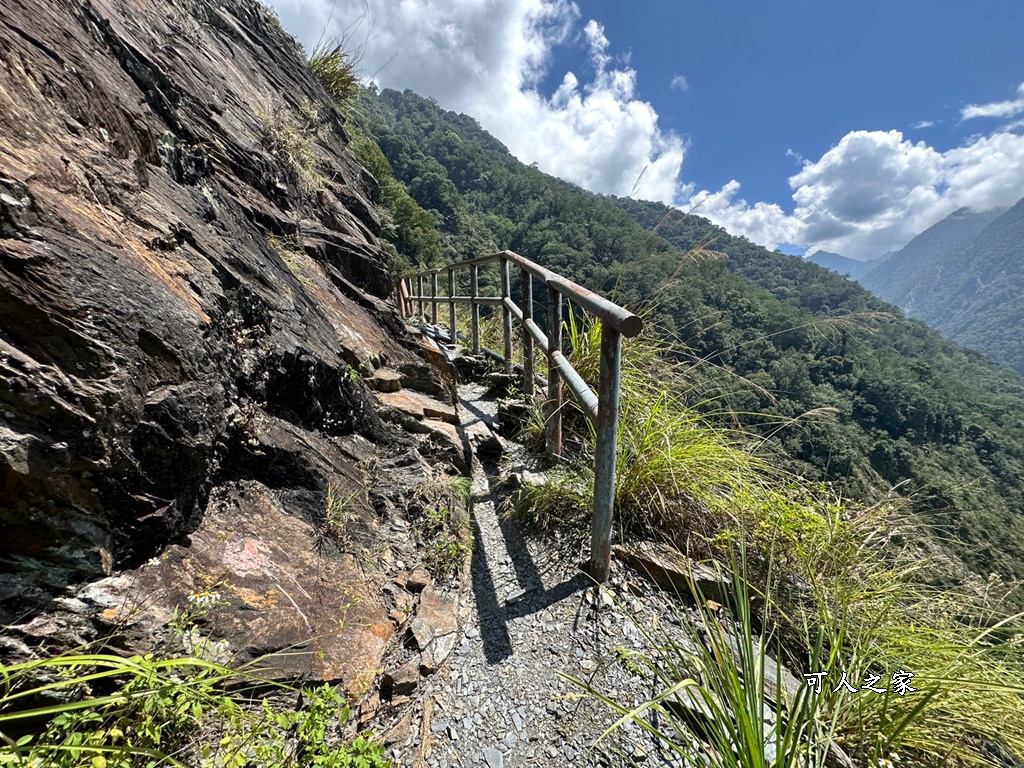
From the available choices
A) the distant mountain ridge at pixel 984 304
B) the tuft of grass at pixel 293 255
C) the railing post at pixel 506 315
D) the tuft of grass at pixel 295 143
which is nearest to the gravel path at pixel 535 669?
the railing post at pixel 506 315

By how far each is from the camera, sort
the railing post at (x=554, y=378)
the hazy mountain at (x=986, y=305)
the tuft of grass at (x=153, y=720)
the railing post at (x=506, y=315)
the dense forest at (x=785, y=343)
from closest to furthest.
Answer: the tuft of grass at (x=153, y=720), the railing post at (x=554, y=378), the dense forest at (x=785, y=343), the railing post at (x=506, y=315), the hazy mountain at (x=986, y=305)

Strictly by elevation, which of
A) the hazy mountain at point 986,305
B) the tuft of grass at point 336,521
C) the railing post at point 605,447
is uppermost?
the hazy mountain at point 986,305

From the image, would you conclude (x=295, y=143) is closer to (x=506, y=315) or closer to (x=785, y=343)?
(x=506, y=315)

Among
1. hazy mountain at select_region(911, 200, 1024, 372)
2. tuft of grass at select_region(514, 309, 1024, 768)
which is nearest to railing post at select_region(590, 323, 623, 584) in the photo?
tuft of grass at select_region(514, 309, 1024, 768)

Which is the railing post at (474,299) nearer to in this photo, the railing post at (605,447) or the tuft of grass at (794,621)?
the tuft of grass at (794,621)

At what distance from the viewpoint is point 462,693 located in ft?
5.21

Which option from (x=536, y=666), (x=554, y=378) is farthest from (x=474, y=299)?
(x=536, y=666)

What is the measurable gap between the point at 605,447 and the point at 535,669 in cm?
90

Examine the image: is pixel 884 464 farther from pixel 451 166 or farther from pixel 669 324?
pixel 451 166

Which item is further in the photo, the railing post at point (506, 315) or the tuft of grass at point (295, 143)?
the tuft of grass at point (295, 143)

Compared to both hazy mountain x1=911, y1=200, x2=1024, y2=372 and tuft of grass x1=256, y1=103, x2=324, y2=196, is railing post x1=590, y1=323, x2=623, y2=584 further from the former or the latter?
hazy mountain x1=911, y1=200, x2=1024, y2=372

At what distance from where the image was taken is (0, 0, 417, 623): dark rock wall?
3.86ft

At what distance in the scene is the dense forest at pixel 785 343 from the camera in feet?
9.66

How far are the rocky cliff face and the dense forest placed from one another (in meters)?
2.29
